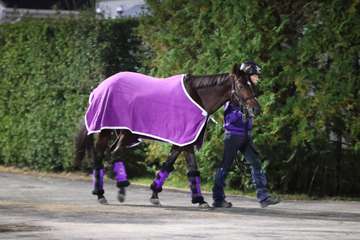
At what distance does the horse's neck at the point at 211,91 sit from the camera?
572 inches

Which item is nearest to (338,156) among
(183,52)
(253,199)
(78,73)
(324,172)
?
(324,172)

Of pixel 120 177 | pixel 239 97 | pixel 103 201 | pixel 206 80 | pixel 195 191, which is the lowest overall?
pixel 103 201

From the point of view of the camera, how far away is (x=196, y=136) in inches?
570

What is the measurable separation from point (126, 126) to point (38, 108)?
23.5 ft

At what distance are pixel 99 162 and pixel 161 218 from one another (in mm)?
2724

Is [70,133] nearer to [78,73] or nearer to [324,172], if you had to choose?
[78,73]

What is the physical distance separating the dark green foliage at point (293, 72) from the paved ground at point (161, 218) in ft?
2.47

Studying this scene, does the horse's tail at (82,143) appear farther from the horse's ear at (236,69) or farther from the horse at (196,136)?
the horse's ear at (236,69)

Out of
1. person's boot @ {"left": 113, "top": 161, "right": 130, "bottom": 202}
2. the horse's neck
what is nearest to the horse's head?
the horse's neck

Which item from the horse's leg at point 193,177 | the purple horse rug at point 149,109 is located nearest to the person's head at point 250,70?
the purple horse rug at point 149,109

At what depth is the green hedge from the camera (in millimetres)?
20219

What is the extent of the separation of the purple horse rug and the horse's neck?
0.09 metres

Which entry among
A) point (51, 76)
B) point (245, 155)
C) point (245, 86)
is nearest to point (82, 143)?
point (245, 155)

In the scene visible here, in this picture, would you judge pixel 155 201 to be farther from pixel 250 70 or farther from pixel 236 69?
pixel 250 70
